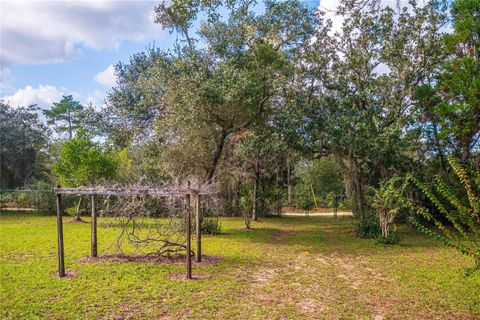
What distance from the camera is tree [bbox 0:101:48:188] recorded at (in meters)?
24.7

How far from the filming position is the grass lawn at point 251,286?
5367 millimetres

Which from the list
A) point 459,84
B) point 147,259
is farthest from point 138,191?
point 459,84

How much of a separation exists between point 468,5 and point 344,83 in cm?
502

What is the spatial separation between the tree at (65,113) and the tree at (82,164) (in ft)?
78.3

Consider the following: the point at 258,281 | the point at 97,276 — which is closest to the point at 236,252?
the point at 258,281

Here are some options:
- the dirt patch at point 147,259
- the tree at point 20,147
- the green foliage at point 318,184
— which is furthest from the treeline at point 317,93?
the green foliage at point 318,184

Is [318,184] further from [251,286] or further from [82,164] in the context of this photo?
[251,286]

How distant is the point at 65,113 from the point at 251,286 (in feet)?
128

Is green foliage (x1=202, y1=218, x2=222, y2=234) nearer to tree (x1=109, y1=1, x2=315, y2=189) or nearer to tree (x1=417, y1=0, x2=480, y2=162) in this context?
tree (x1=109, y1=1, x2=315, y2=189)

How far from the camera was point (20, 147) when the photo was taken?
2497cm

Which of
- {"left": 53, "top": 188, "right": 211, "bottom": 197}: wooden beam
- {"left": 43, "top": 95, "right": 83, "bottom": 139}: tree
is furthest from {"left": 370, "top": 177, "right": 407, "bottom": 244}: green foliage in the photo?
{"left": 43, "top": 95, "right": 83, "bottom": 139}: tree

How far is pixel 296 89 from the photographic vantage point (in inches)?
613

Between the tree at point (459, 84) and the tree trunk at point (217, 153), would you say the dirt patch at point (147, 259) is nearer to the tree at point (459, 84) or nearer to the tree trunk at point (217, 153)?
the tree trunk at point (217, 153)

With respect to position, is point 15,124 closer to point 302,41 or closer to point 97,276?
point 302,41
